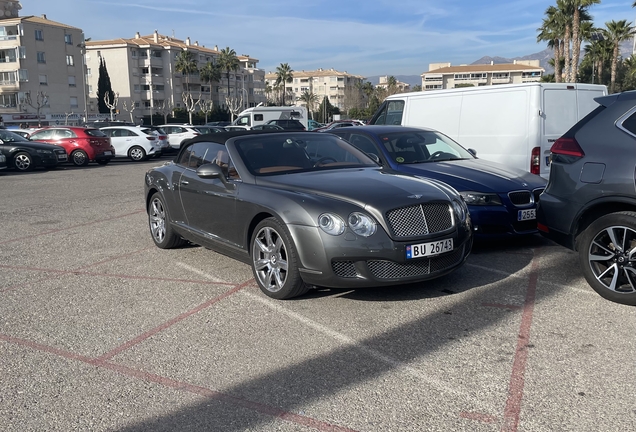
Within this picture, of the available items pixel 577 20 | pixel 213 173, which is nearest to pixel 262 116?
pixel 577 20

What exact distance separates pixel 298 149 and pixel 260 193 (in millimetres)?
1008

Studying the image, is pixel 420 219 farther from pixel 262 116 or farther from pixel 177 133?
pixel 262 116

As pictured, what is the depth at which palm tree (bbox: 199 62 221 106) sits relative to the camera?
9381 cm

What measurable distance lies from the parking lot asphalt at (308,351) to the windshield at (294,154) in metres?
1.19

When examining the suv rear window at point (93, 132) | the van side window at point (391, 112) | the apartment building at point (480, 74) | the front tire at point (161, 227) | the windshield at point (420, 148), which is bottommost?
the front tire at point (161, 227)

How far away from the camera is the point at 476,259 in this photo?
22.0ft

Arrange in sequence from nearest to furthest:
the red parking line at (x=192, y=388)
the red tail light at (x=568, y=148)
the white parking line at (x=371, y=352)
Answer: the red parking line at (x=192, y=388) < the white parking line at (x=371, y=352) < the red tail light at (x=568, y=148)

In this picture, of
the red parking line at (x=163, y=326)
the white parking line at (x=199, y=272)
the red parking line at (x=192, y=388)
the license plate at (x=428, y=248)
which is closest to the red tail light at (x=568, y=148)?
the license plate at (x=428, y=248)

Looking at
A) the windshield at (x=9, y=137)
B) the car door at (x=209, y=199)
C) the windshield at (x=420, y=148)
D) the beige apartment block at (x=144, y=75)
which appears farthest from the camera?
the beige apartment block at (x=144, y=75)

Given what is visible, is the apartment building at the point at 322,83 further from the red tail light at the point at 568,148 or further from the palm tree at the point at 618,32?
the red tail light at the point at 568,148

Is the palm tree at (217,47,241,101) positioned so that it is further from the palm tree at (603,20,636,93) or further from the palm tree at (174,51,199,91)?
the palm tree at (603,20,636,93)

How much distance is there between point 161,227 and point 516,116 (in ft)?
18.3

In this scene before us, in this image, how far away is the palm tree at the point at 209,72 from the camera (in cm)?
9381

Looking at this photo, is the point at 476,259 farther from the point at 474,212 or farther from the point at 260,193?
the point at 260,193
